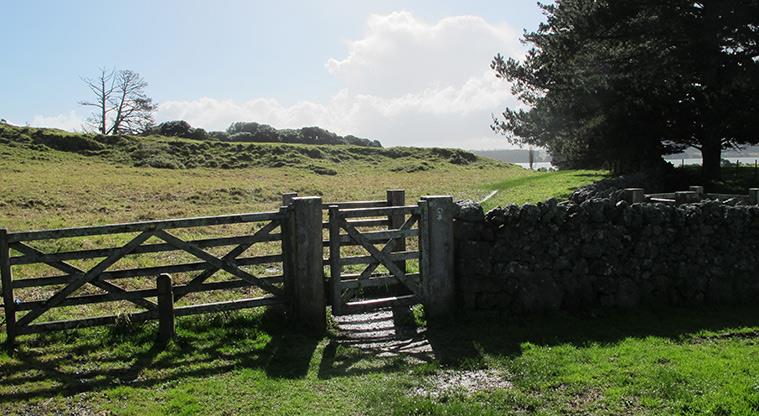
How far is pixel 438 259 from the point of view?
9938mm

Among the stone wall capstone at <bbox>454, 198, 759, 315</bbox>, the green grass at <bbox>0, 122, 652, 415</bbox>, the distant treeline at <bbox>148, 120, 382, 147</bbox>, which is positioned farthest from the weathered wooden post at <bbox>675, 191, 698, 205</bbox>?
the distant treeline at <bbox>148, 120, 382, 147</bbox>

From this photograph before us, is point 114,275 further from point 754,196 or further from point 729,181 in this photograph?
point 729,181

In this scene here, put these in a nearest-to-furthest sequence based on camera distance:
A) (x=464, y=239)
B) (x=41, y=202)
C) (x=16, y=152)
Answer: (x=464, y=239) < (x=41, y=202) < (x=16, y=152)

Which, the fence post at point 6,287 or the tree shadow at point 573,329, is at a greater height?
the fence post at point 6,287

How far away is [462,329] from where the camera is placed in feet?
30.8

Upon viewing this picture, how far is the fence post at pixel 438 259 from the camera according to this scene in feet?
32.6

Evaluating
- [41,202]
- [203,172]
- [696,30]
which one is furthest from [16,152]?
[696,30]

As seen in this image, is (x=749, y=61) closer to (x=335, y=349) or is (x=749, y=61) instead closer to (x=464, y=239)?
(x=464, y=239)

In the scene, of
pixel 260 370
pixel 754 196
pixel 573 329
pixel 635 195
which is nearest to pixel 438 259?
pixel 573 329

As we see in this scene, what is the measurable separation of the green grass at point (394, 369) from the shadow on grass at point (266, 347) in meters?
0.03

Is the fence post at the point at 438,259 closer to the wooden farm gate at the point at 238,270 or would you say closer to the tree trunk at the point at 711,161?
the wooden farm gate at the point at 238,270

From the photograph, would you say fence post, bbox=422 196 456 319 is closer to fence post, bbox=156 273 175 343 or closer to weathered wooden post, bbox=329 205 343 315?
weathered wooden post, bbox=329 205 343 315

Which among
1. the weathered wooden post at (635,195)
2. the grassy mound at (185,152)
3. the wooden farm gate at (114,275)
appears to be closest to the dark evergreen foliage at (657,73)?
the weathered wooden post at (635,195)

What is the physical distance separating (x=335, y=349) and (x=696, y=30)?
2298 centimetres
